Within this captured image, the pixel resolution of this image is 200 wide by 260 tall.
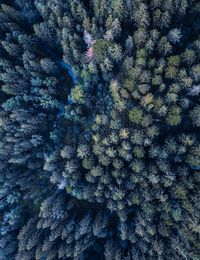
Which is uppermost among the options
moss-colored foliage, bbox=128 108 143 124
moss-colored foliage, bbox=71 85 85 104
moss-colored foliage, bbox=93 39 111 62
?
moss-colored foliage, bbox=93 39 111 62

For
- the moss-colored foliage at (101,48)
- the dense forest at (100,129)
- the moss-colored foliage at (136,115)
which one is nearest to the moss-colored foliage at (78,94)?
the dense forest at (100,129)

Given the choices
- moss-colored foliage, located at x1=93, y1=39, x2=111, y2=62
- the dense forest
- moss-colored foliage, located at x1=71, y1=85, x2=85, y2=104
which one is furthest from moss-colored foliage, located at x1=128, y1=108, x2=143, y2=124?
moss-colored foliage, located at x1=93, y1=39, x2=111, y2=62

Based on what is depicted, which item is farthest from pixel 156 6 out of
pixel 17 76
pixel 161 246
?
pixel 161 246

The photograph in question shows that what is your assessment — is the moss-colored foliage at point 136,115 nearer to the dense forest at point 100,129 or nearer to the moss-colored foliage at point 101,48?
the dense forest at point 100,129

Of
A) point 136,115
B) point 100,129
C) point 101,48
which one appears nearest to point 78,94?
→ point 100,129

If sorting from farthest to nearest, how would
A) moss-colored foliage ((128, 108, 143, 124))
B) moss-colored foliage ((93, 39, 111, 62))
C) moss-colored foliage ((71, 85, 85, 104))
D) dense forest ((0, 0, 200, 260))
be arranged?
moss-colored foliage ((71, 85, 85, 104)) → moss-colored foliage ((93, 39, 111, 62)) → moss-colored foliage ((128, 108, 143, 124)) → dense forest ((0, 0, 200, 260))

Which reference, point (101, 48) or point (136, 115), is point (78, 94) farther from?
point (136, 115)

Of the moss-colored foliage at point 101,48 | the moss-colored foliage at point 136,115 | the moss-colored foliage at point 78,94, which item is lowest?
the moss-colored foliage at point 136,115

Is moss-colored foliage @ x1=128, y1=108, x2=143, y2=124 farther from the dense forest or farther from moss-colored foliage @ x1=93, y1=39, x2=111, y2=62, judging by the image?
moss-colored foliage @ x1=93, y1=39, x2=111, y2=62

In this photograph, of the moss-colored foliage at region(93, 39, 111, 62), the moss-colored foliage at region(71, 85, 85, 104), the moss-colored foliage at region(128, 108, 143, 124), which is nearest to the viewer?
the moss-colored foliage at region(128, 108, 143, 124)
